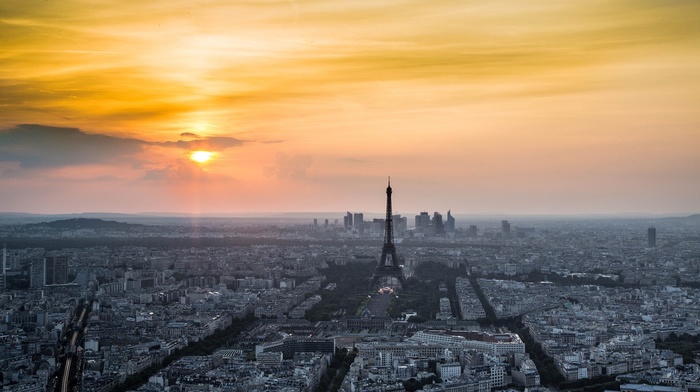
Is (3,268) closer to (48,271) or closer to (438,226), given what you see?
(48,271)

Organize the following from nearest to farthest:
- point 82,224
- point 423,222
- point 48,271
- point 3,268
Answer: point 48,271
point 3,268
point 82,224
point 423,222

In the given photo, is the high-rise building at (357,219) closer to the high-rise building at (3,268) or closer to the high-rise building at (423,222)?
the high-rise building at (423,222)

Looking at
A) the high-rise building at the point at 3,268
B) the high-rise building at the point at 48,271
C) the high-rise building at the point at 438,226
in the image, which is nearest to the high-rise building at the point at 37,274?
the high-rise building at the point at 48,271

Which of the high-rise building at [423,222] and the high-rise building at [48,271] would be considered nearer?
the high-rise building at [48,271]

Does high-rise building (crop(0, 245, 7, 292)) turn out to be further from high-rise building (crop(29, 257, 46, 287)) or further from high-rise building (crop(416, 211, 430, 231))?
high-rise building (crop(416, 211, 430, 231))

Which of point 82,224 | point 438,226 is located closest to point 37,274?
point 82,224

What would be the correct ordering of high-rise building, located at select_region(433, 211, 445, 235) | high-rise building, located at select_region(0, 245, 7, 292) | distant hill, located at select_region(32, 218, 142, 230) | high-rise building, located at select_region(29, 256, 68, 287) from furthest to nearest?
high-rise building, located at select_region(433, 211, 445, 235) → distant hill, located at select_region(32, 218, 142, 230) → high-rise building, located at select_region(29, 256, 68, 287) → high-rise building, located at select_region(0, 245, 7, 292)

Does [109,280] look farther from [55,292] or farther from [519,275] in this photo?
[519,275]

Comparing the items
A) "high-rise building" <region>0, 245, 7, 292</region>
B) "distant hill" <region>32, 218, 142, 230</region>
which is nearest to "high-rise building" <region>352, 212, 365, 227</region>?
"distant hill" <region>32, 218, 142, 230</region>

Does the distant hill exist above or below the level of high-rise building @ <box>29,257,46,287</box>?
above

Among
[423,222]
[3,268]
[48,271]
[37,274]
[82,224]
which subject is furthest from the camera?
[423,222]

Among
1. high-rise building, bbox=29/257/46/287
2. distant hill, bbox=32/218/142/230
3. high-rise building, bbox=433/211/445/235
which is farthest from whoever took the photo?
high-rise building, bbox=433/211/445/235
